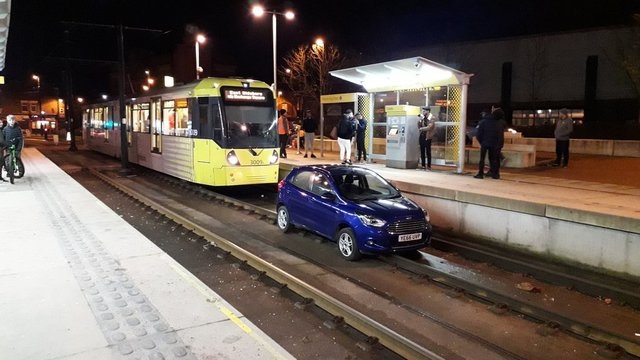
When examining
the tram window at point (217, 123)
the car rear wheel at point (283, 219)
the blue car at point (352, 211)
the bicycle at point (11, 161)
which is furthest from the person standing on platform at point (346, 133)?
the bicycle at point (11, 161)

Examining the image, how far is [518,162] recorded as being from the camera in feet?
56.9

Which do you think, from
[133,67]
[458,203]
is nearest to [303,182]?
[458,203]

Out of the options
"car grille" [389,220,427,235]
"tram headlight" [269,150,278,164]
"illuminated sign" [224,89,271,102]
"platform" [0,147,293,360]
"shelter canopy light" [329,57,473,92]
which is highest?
"shelter canopy light" [329,57,473,92]

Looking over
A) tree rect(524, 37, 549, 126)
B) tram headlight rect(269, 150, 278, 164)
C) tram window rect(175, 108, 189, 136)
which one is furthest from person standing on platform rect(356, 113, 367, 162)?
tree rect(524, 37, 549, 126)

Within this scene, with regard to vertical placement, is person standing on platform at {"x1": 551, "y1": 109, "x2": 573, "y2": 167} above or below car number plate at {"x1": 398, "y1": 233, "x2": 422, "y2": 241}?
above

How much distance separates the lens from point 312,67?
4328 cm

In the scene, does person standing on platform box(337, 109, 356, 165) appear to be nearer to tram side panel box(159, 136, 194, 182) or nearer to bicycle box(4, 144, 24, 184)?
tram side panel box(159, 136, 194, 182)

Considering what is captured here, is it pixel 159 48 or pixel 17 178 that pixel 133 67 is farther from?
pixel 17 178

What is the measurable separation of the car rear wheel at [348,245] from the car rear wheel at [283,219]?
6.34 ft

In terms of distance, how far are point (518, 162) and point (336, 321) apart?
13.0 m

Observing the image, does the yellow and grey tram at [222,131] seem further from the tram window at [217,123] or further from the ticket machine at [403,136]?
the ticket machine at [403,136]

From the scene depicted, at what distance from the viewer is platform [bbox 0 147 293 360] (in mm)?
4801

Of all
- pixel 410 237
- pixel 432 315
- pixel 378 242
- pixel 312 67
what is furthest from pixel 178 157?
pixel 312 67

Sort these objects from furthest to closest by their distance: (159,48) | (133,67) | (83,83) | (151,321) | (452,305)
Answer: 1. (83,83)
2. (133,67)
3. (159,48)
4. (452,305)
5. (151,321)
